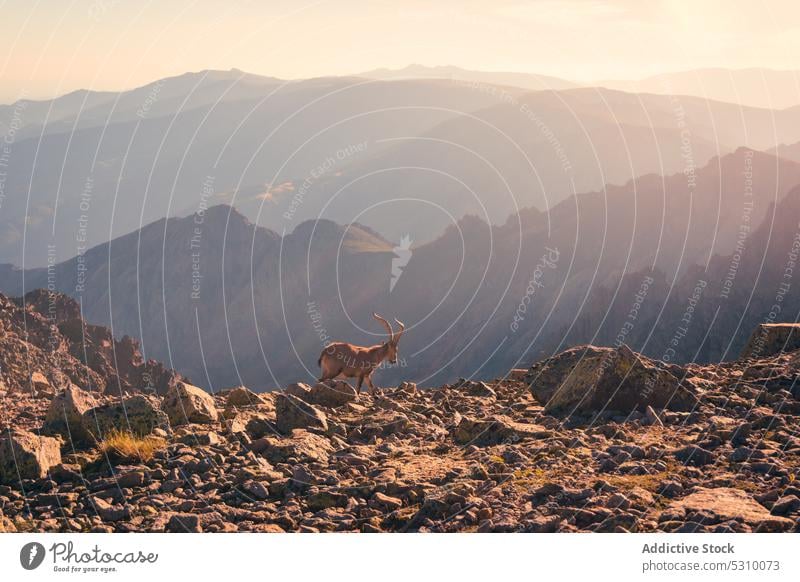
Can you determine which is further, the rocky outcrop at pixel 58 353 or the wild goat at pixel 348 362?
the rocky outcrop at pixel 58 353

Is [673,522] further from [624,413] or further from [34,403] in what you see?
[34,403]

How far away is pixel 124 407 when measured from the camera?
70.2ft

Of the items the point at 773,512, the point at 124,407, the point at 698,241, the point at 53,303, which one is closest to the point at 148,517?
the point at 124,407

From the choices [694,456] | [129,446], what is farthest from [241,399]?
[694,456]

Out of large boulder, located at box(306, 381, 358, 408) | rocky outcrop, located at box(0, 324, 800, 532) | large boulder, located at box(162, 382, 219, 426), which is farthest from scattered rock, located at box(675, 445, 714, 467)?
large boulder, located at box(162, 382, 219, 426)

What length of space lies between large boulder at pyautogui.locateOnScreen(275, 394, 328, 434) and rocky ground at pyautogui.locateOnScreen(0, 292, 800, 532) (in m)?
0.05

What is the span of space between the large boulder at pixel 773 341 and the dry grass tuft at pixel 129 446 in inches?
730

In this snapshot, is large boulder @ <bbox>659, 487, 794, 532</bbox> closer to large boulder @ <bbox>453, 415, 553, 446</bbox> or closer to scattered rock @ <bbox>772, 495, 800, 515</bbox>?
scattered rock @ <bbox>772, 495, 800, 515</bbox>

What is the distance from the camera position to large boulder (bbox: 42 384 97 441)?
20.7m

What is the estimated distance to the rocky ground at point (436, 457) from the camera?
15.9 meters

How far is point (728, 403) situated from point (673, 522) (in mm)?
8277

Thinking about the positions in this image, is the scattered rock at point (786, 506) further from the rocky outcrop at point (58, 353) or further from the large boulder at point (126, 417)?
the rocky outcrop at point (58, 353)

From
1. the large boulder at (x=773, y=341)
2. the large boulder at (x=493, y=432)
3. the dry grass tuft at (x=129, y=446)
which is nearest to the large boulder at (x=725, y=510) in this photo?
the large boulder at (x=493, y=432)

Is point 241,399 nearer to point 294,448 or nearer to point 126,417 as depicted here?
point 126,417
